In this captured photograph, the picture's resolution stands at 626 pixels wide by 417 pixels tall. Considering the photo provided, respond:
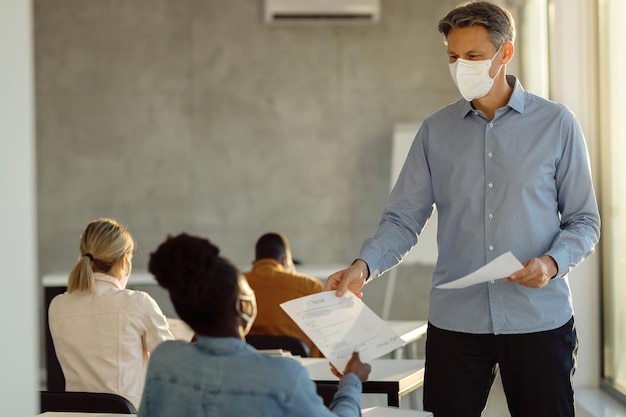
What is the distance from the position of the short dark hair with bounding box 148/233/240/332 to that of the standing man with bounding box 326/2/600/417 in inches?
19.3

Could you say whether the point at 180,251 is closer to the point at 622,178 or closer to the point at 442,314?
the point at 442,314

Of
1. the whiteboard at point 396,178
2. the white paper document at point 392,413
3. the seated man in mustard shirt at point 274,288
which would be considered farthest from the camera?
the whiteboard at point 396,178

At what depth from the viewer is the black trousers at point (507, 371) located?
2.27 m

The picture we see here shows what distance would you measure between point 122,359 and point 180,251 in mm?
1520

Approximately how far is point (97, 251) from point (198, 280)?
1748 mm

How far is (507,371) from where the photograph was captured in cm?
231

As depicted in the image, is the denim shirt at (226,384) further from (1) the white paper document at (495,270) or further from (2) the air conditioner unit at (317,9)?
(2) the air conditioner unit at (317,9)

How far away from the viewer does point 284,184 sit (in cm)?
705

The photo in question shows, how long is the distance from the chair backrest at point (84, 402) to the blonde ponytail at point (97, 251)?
63 cm

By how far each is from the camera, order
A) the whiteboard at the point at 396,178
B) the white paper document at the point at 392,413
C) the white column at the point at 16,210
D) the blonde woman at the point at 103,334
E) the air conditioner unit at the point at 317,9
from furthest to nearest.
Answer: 1. the air conditioner unit at the point at 317,9
2. the whiteboard at the point at 396,178
3. the blonde woman at the point at 103,334
4. the white paper document at the point at 392,413
5. the white column at the point at 16,210

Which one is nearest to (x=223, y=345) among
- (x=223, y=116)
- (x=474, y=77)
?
(x=474, y=77)

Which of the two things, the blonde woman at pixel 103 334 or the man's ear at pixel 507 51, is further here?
the blonde woman at pixel 103 334

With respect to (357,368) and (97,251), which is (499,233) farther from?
(97,251)

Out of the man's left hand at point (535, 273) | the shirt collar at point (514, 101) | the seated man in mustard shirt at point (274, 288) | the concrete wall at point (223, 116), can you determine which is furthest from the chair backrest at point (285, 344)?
the concrete wall at point (223, 116)
